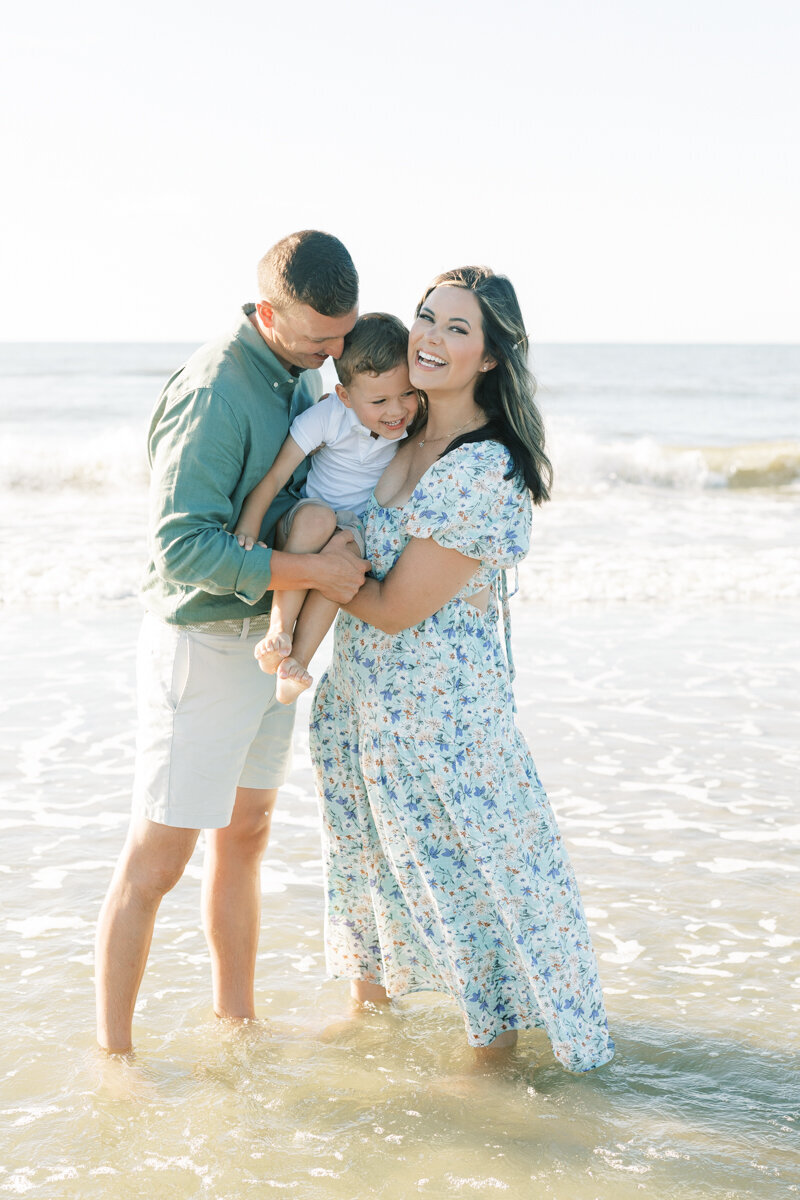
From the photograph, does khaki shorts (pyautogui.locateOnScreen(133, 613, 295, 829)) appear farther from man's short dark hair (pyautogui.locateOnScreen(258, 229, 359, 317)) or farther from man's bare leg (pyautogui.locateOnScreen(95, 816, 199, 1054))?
man's short dark hair (pyautogui.locateOnScreen(258, 229, 359, 317))

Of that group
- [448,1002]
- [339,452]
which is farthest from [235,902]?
[339,452]

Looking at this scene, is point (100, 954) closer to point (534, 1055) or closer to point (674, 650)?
point (534, 1055)

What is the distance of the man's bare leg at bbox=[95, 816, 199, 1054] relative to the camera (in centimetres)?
312

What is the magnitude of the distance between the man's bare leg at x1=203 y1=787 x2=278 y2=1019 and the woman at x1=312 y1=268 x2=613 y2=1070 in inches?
13.7

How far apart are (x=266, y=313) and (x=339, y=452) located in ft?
1.36

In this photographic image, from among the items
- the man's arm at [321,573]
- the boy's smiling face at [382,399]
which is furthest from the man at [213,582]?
the boy's smiling face at [382,399]

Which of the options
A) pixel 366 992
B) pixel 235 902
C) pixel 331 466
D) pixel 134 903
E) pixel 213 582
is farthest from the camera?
pixel 366 992

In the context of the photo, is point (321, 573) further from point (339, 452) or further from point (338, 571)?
point (339, 452)

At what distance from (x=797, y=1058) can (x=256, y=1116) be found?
4.83ft

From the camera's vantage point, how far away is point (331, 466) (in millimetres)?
3227

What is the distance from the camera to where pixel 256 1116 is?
2988mm

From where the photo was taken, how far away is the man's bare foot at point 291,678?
3000 mm

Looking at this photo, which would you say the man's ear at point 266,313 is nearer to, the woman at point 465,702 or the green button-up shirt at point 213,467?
→ the green button-up shirt at point 213,467

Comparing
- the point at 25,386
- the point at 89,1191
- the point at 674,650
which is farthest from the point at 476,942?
the point at 25,386
